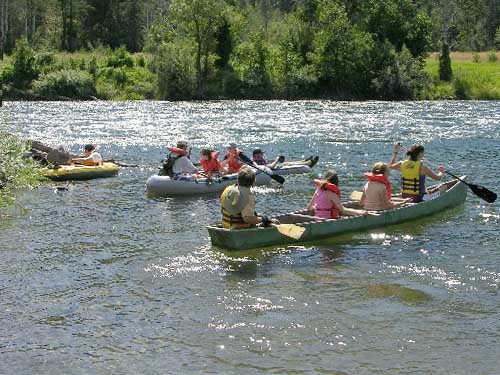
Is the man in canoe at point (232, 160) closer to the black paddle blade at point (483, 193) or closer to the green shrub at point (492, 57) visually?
the black paddle blade at point (483, 193)

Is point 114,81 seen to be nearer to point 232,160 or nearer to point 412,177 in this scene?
point 232,160

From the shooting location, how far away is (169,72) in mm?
60906

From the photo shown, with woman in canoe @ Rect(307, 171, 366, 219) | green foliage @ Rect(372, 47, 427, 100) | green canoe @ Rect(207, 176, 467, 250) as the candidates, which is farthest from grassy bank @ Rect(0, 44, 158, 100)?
woman in canoe @ Rect(307, 171, 366, 219)

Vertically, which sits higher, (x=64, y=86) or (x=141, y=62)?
(x=141, y=62)

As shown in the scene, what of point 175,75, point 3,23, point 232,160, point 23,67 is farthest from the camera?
point 3,23

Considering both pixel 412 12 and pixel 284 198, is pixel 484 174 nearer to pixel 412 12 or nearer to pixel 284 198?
pixel 284 198

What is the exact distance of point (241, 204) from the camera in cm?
1304

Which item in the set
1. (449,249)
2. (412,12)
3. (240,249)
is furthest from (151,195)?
(412,12)

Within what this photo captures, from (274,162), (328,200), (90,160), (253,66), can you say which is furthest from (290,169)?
(253,66)

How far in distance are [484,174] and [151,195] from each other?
9.56 meters

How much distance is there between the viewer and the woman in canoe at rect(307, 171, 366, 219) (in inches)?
562

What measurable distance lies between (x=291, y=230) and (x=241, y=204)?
1107 mm

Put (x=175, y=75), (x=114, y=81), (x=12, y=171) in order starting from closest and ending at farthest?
(x=12, y=171)
(x=175, y=75)
(x=114, y=81)

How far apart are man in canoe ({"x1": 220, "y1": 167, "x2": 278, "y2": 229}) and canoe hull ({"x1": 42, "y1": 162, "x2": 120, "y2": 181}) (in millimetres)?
9456
